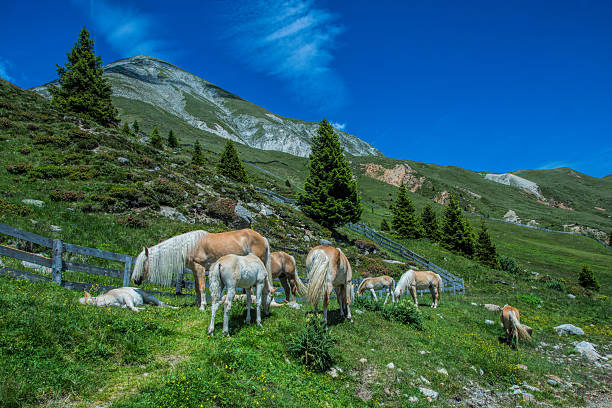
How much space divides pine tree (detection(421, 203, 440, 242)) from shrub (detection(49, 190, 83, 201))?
144 feet

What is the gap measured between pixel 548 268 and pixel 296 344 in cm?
5784

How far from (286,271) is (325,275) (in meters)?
3.45

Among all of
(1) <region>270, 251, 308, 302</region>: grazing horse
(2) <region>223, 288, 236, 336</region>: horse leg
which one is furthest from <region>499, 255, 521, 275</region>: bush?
(2) <region>223, 288, 236, 336</region>: horse leg

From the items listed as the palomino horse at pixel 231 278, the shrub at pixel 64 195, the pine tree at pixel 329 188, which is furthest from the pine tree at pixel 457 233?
the shrub at pixel 64 195

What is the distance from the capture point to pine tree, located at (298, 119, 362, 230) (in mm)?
31516

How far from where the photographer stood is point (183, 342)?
6.16 meters

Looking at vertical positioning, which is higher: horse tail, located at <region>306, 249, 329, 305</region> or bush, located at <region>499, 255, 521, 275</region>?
horse tail, located at <region>306, 249, 329, 305</region>

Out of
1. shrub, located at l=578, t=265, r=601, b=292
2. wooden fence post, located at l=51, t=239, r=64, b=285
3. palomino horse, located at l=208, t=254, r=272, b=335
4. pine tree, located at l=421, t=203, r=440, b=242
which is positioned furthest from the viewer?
pine tree, located at l=421, t=203, r=440, b=242

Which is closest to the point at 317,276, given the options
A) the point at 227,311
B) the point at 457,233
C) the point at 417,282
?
the point at 227,311

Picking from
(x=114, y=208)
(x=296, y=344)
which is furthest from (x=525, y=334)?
(x=114, y=208)

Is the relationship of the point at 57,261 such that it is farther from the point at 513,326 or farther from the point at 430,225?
the point at 430,225

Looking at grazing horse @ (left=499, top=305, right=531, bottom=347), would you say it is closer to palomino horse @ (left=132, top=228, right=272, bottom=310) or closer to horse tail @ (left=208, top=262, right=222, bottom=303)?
palomino horse @ (left=132, top=228, right=272, bottom=310)

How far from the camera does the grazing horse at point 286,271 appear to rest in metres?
11.5

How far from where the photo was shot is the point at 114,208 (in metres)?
18.3
